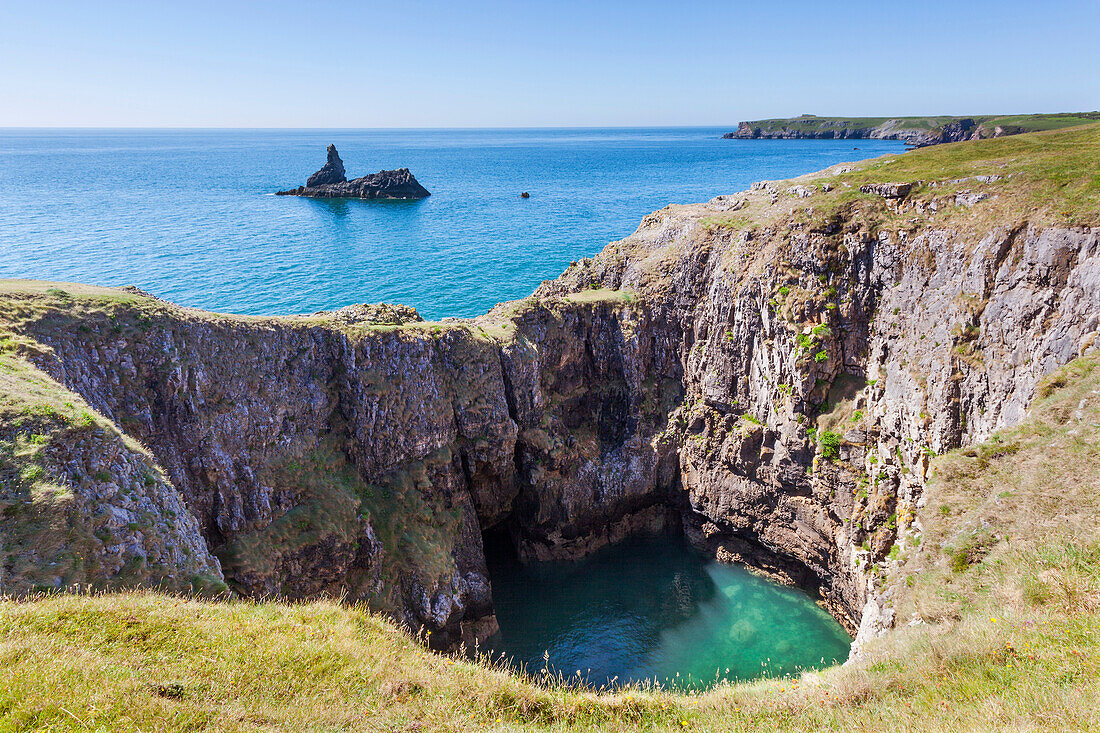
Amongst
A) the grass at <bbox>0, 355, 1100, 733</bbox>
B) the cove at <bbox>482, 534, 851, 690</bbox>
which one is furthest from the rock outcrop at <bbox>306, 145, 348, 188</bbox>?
the grass at <bbox>0, 355, 1100, 733</bbox>

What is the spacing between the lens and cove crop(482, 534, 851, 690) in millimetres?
29938

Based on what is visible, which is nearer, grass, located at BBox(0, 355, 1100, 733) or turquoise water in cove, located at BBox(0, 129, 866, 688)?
grass, located at BBox(0, 355, 1100, 733)

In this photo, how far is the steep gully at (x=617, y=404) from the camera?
2505cm

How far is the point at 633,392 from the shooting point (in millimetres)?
40219

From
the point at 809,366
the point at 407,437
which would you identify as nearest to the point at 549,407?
the point at 407,437

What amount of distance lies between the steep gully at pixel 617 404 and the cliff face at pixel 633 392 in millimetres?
135

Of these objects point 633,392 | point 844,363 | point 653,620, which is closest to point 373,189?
point 633,392

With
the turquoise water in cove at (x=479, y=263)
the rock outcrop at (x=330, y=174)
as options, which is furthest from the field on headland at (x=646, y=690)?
the rock outcrop at (x=330, y=174)

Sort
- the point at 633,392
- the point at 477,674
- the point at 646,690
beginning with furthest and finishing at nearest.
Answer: the point at 633,392
the point at 646,690
the point at 477,674

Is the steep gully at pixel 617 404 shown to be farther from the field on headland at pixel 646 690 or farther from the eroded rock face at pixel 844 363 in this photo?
the field on headland at pixel 646 690

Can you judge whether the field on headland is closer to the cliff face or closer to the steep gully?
the cliff face

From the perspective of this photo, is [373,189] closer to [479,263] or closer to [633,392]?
[479,263]

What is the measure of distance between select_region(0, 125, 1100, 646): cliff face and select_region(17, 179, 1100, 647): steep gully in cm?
13

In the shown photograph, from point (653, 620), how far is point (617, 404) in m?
14.6
